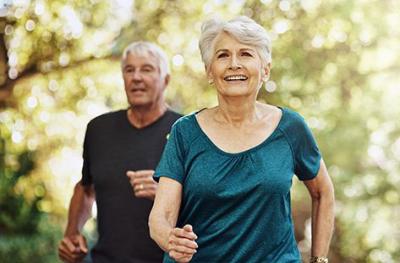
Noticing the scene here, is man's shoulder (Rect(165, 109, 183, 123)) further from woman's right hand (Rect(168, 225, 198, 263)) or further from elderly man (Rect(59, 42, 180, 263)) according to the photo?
woman's right hand (Rect(168, 225, 198, 263))

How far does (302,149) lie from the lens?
225 cm

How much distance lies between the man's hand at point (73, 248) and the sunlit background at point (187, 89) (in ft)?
7.43

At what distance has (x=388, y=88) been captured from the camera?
709 cm

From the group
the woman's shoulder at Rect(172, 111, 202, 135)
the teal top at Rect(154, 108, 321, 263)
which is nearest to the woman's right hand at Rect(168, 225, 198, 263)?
the teal top at Rect(154, 108, 321, 263)

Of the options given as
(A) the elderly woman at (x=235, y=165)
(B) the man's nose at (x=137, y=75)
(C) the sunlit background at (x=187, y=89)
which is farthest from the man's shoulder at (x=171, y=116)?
(C) the sunlit background at (x=187, y=89)

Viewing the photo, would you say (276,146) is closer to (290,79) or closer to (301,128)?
(301,128)

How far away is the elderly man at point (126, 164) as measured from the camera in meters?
3.01

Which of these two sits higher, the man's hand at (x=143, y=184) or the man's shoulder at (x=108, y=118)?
the man's shoulder at (x=108, y=118)

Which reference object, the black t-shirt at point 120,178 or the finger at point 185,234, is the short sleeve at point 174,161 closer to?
the finger at point 185,234

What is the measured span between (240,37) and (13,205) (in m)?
4.14

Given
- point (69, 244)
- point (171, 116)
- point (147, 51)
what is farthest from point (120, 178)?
point (147, 51)

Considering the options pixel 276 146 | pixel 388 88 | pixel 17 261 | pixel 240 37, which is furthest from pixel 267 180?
pixel 388 88

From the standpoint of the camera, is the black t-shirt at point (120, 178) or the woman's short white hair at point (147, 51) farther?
the woman's short white hair at point (147, 51)

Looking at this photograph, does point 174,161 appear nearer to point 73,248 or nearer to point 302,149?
point 302,149
